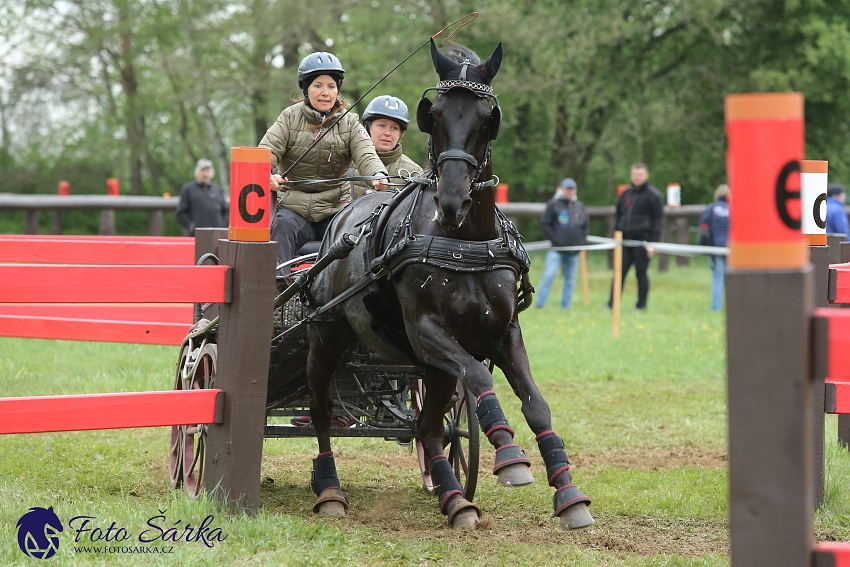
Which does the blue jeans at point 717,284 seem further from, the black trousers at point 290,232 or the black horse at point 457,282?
the black horse at point 457,282

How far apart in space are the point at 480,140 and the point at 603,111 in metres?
23.1

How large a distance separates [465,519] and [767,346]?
288 centimetres

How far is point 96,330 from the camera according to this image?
263 inches

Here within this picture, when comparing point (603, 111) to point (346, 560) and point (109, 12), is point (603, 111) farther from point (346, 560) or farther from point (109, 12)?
point (346, 560)

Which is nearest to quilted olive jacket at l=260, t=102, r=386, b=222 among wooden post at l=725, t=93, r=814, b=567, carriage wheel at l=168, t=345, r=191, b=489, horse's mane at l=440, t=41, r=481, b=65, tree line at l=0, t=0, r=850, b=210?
carriage wheel at l=168, t=345, r=191, b=489

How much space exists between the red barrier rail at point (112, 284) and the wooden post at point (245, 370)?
0.10 metres

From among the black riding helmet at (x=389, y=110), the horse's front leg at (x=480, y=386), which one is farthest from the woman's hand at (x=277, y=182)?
the horse's front leg at (x=480, y=386)

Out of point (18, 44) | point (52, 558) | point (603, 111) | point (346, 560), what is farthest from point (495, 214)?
point (18, 44)

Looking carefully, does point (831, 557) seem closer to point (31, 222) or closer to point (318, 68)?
point (318, 68)

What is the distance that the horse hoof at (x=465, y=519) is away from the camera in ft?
15.8

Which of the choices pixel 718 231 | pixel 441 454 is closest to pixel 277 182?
pixel 441 454

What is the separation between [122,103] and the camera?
28594mm

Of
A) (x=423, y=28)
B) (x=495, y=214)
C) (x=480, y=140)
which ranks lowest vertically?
(x=495, y=214)

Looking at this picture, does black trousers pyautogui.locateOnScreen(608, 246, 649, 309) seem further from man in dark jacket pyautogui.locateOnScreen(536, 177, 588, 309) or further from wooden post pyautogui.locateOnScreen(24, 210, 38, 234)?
wooden post pyautogui.locateOnScreen(24, 210, 38, 234)
